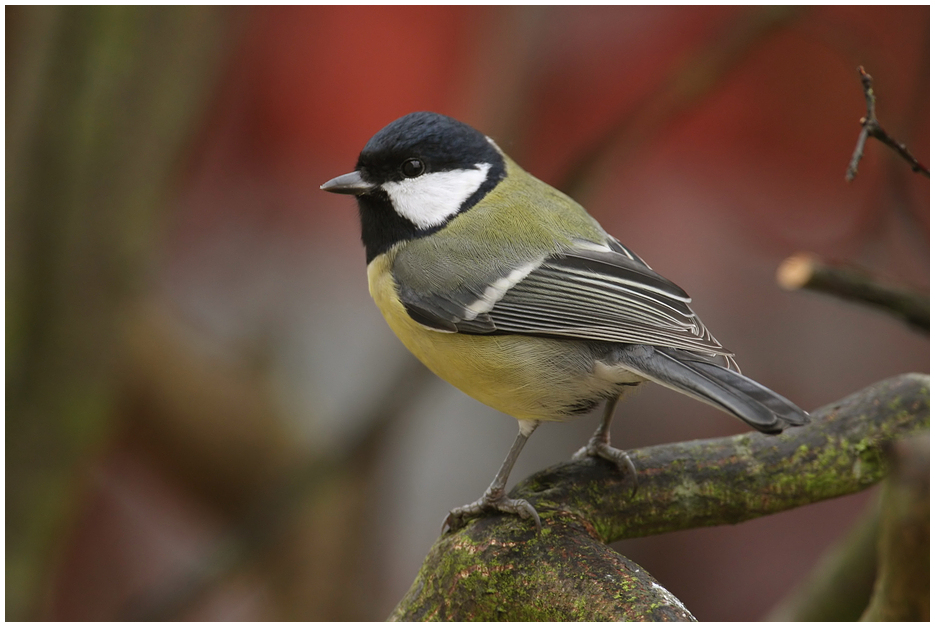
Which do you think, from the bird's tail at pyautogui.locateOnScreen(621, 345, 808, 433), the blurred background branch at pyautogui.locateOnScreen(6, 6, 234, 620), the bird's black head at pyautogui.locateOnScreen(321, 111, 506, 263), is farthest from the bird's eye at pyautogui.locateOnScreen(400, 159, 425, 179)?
the blurred background branch at pyautogui.locateOnScreen(6, 6, 234, 620)

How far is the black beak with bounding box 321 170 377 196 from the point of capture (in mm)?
1303

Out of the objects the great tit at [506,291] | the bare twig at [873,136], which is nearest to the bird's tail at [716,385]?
the great tit at [506,291]

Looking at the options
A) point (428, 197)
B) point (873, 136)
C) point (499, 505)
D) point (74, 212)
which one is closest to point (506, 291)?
point (428, 197)

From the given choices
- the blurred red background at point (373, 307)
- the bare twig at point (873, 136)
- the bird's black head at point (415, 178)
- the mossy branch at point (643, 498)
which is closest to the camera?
the bare twig at point (873, 136)

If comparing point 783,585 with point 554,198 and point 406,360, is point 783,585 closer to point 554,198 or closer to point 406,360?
point 406,360

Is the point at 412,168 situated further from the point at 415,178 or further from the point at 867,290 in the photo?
the point at 867,290

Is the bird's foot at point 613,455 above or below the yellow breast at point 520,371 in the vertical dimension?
below

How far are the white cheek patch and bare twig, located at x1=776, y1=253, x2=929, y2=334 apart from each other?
0.60 m

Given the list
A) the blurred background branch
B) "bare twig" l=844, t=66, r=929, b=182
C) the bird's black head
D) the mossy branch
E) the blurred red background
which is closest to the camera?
"bare twig" l=844, t=66, r=929, b=182

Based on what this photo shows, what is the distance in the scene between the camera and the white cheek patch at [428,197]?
4.36ft

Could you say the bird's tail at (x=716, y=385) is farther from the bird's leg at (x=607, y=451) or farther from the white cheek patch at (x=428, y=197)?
the white cheek patch at (x=428, y=197)

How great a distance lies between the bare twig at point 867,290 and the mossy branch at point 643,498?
11cm

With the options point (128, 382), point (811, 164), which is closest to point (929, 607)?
point (128, 382)

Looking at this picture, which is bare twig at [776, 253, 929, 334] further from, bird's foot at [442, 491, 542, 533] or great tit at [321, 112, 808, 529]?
bird's foot at [442, 491, 542, 533]
